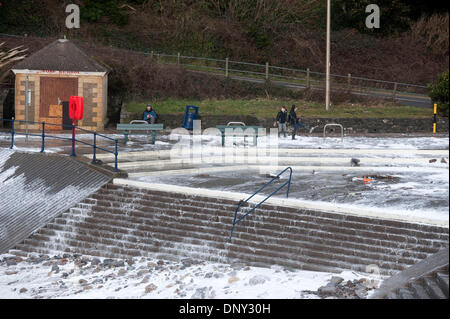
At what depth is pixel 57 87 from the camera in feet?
84.5

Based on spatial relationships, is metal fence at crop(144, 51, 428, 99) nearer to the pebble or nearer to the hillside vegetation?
the hillside vegetation

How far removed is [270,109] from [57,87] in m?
9.76

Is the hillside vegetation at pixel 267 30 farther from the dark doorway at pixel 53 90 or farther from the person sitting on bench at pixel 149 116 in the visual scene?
the person sitting on bench at pixel 149 116

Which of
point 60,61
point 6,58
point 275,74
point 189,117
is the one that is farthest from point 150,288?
point 275,74

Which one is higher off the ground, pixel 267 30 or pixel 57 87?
pixel 267 30

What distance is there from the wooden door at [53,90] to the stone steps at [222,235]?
10.7 m

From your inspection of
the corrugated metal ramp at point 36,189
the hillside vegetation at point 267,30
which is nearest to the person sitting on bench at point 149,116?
the corrugated metal ramp at point 36,189

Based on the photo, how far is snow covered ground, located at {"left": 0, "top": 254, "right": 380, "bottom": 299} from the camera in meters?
11.5

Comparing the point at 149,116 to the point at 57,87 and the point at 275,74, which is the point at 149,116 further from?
the point at 275,74

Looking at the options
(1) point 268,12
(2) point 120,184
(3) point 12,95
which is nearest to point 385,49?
(1) point 268,12

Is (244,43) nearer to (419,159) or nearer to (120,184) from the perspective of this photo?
(419,159)

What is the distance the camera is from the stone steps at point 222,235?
40.5 feet

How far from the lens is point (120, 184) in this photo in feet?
53.1

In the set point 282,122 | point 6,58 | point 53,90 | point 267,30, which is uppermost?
point 267,30
